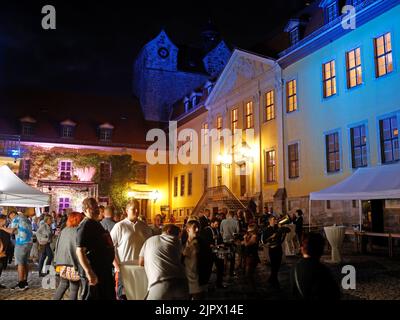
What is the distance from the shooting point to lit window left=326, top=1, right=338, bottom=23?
63.3 ft

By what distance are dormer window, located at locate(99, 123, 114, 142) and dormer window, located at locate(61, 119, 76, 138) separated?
2.34 m

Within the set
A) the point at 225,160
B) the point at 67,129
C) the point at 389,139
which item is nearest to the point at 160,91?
the point at 67,129

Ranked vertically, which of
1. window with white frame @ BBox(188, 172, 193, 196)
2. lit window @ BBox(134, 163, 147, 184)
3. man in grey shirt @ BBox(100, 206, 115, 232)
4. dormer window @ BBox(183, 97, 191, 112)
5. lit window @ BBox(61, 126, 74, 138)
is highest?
dormer window @ BBox(183, 97, 191, 112)

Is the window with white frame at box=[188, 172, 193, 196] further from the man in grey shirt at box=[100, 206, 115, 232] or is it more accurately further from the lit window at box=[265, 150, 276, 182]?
the man in grey shirt at box=[100, 206, 115, 232]

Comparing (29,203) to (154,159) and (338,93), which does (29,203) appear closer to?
(338,93)

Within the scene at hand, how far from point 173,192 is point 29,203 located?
2280 centimetres

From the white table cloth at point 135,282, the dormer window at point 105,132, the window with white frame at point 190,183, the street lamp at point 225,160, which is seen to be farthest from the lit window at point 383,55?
the dormer window at point 105,132

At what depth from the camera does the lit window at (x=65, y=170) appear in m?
34.1

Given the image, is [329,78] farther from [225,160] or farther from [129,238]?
[129,238]

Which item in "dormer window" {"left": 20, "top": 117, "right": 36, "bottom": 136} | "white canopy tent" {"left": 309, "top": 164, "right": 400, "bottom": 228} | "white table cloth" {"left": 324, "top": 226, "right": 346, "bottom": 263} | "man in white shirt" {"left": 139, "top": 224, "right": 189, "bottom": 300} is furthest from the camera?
"dormer window" {"left": 20, "top": 117, "right": 36, "bottom": 136}

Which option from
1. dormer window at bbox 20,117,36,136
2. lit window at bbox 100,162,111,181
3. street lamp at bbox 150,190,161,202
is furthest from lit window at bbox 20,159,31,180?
street lamp at bbox 150,190,161,202

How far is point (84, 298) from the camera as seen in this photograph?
5746 mm

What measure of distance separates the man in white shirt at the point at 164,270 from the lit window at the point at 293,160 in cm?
1687

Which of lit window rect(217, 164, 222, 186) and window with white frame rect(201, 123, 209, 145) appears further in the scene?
window with white frame rect(201, 123, 209, 145)
